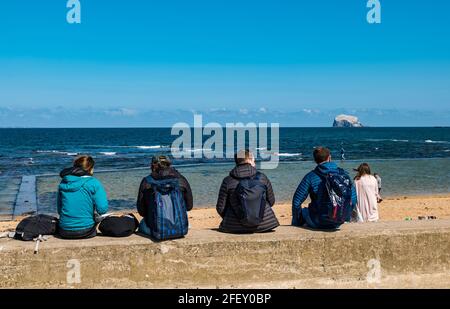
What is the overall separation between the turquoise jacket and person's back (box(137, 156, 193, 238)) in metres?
0.39

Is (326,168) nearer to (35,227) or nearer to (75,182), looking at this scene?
(75,182)

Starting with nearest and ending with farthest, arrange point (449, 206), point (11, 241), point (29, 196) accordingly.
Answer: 1. point (11, 241)
2. point (449, 206)
3. point (29, 196)

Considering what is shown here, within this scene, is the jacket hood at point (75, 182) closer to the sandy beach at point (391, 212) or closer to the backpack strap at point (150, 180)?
the backpack strap at point (150, 180)

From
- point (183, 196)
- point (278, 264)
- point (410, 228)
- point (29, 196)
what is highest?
point (183, 196)

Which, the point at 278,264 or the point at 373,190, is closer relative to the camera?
the point at 278,264

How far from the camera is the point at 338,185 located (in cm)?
476

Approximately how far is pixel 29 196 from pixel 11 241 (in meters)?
15.1

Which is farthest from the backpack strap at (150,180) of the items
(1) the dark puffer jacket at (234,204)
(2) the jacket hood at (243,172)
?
(2) the jacket hood at (243,172)

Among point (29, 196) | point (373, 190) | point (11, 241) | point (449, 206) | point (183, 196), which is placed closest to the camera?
point (11, 241)

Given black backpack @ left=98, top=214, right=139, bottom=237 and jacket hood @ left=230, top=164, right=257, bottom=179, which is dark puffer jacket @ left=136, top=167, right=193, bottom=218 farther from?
jacket hood @ left=230, top=164, right=257, bottom=179
